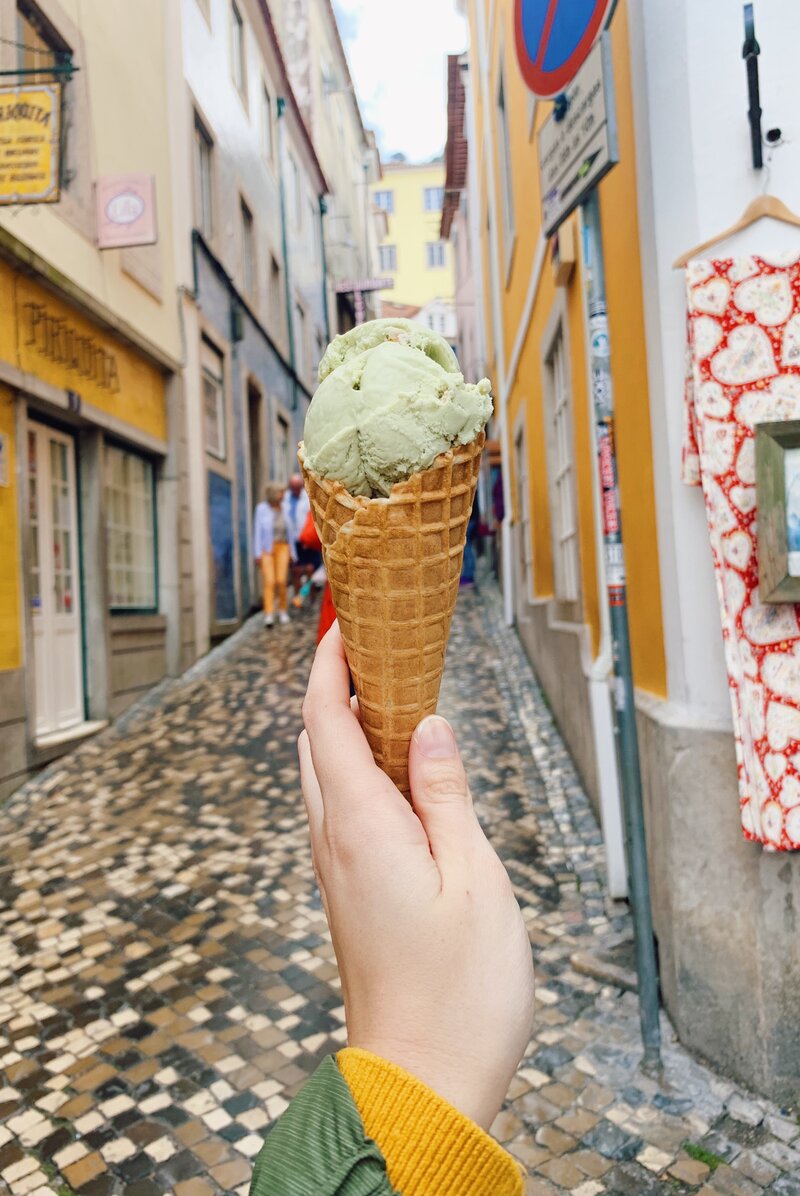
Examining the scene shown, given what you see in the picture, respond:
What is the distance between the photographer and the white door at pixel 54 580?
7664mm

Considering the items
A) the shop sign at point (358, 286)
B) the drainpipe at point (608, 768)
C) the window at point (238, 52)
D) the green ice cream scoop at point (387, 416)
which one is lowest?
the drainpipe at point (608, 768)

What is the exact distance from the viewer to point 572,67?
293cm

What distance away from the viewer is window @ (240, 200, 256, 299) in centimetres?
1619

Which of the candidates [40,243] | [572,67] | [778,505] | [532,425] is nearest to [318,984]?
[778,505]

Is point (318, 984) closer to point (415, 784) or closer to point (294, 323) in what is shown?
point (415, 784)

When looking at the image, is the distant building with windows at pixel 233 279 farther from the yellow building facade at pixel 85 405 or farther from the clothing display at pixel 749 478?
the clothing display at pixel 749 478

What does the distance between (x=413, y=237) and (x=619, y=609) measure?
5810cm

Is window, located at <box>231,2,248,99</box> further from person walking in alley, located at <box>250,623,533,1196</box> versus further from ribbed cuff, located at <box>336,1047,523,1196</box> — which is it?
ribbed cuff, located at <box>336,1047,523,1196</box>

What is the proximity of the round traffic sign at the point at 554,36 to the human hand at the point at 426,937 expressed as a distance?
273cm

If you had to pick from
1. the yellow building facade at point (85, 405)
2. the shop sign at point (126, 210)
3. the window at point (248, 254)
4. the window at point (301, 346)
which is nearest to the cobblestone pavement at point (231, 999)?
the yellow building facade at point (85, 405)

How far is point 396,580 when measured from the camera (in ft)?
4.69

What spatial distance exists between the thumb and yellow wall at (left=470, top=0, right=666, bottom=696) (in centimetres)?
226

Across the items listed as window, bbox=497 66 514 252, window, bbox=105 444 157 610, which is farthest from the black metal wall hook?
window, bbox=105 444 157 610

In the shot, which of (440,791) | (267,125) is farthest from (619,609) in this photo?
(267,125)
